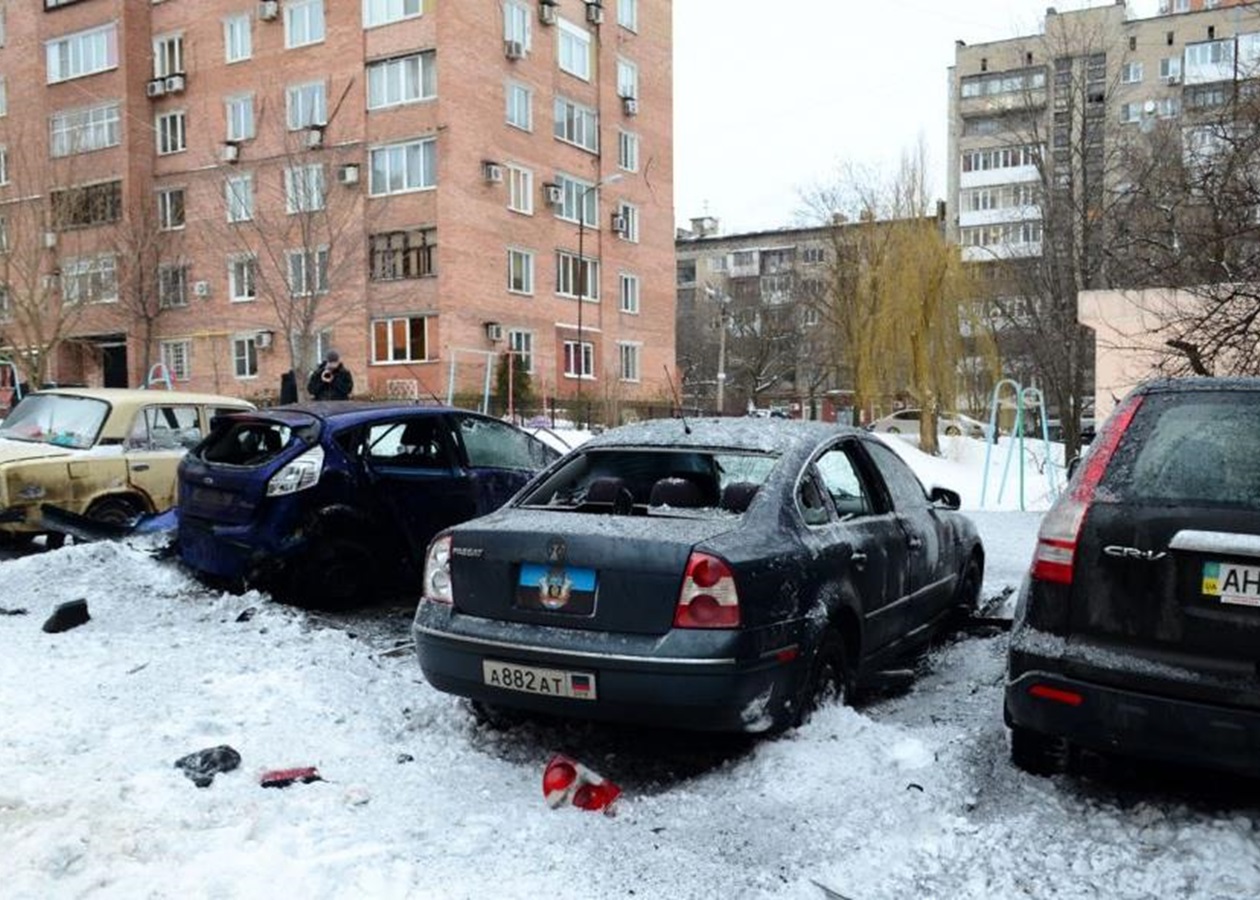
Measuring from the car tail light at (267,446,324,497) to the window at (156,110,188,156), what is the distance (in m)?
34.6

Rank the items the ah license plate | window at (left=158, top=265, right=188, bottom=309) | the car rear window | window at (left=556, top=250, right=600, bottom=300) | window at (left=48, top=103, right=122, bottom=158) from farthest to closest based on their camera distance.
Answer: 1. window at (left=48, top=103, right=122, bottom=158)
2. window at (left=556, top=250, right=600, bottom=300)
3. window at (left=158, top=265, right=188, bottom=309)
4. the car rear window
5. the ah license plate

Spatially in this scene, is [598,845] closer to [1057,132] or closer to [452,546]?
[452,546]

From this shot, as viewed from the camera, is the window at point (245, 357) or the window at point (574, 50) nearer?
the window at point (245, 357)

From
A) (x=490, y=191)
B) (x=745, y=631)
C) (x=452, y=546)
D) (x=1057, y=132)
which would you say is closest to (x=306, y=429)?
(x=452, y=546)

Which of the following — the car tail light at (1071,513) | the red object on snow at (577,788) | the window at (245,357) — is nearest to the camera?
the car tail light at (1071,513)

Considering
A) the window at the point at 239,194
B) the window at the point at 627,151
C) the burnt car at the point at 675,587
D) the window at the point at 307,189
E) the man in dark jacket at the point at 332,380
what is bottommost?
the burnt car at the point at 675,587

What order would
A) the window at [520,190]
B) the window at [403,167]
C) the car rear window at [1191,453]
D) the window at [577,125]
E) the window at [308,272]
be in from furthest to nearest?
1. the window at [577,125]
2. the window at [520,190]
3. the window at [403,167]
4. the window at [308,272]
5. the car rear window at [1191,453]

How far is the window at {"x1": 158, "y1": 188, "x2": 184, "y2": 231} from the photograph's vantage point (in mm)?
37031

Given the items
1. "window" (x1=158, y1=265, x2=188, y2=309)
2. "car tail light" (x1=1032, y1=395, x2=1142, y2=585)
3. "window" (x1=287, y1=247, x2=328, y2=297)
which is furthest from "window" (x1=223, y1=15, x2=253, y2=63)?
"car tail light" (x1=1032, y1=395, x2=1142, y2=585)

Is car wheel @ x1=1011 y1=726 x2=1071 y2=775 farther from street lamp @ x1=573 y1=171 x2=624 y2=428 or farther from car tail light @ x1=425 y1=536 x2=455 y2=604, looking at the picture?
street lamp @ x1=573 y1=171 x2=624 y2=428

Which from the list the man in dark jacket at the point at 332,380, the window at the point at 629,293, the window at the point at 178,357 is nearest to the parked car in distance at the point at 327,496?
the man in dark jacket at the point at 332,380

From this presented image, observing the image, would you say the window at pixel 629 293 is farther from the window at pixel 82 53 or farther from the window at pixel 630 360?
the window at pixel 82 53

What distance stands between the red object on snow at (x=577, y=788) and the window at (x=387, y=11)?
31956mm

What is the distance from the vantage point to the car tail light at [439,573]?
180 inches
